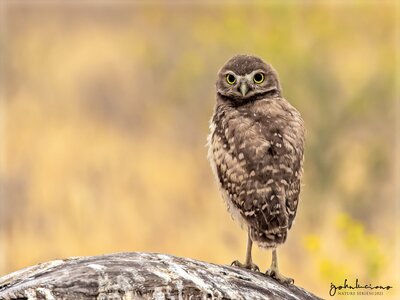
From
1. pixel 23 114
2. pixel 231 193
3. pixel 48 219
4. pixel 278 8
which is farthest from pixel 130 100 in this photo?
pixel 231 193

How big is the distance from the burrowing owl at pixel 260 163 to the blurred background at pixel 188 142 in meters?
3.49

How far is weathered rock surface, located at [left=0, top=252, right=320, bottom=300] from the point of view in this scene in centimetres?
555

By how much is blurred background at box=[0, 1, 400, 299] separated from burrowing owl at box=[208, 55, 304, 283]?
349cm

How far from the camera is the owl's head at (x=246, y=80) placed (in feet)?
26.4

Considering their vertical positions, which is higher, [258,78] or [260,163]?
[258,78]

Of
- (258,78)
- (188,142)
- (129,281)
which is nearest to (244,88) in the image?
(258,78)

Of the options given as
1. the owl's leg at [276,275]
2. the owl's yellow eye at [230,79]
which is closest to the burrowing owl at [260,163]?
the owl's leg at [276,275]

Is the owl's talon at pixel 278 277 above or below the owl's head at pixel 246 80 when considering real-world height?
below

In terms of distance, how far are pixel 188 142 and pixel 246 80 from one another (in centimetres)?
1249

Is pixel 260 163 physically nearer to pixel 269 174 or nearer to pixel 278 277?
pixel 269 174

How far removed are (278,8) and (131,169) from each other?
16.2 ft

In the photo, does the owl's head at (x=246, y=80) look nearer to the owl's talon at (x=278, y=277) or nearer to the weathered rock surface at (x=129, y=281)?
Result: the owl's talon at (x=278, y=277)

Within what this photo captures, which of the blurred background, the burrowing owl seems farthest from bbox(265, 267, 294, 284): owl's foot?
the blurred background

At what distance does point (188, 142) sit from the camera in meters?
20.5
